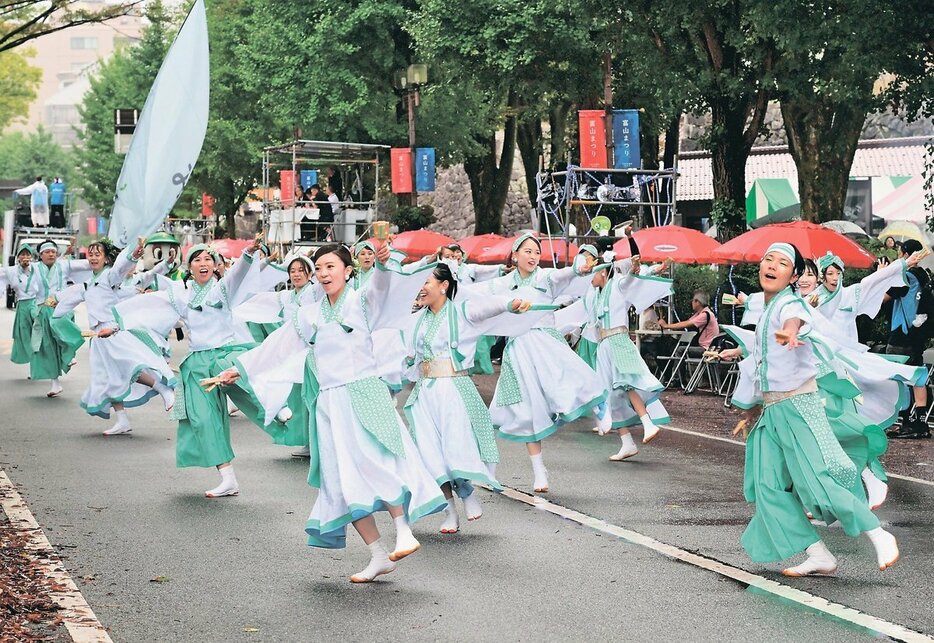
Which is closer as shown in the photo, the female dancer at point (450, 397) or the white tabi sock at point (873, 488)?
the female dancer at point (450, 397)

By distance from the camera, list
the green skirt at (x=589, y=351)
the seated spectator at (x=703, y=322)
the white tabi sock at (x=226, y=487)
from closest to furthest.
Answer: the white tabi sock at (x=226, y=487), the green skirt at (x=589, y=351), the seated spectator at (x=703, y=322)

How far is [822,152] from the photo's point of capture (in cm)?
2553

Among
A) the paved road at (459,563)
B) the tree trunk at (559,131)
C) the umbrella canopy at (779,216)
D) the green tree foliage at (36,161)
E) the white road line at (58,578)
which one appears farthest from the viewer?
the green tree foliage at (36,161)

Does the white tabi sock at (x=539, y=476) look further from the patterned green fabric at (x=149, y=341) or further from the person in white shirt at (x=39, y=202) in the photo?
the person in white shirt at (x=39, y=202)

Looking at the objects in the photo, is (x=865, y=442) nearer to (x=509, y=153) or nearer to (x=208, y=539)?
(x=208, y=539)

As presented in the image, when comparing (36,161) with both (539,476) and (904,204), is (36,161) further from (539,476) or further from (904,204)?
(539,476)

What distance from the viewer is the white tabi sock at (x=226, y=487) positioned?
10.8 m


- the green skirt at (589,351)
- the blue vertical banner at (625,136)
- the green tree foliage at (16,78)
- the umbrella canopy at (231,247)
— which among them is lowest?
the green skirt at (589,351)

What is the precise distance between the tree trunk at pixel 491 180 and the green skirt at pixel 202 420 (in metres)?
26.5

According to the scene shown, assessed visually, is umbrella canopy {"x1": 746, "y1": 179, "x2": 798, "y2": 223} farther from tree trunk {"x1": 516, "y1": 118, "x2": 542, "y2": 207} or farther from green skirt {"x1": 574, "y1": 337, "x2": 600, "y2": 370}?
green skirt {"x1": 574, "y1": 337, "x2": 600, "y2": 370}

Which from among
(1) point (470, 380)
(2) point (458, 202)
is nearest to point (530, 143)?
(2) point (458, 202)

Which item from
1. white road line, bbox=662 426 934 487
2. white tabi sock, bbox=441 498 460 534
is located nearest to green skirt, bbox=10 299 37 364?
white road line, bbox=662 426 934 487

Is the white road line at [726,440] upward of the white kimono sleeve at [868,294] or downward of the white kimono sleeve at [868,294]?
downward

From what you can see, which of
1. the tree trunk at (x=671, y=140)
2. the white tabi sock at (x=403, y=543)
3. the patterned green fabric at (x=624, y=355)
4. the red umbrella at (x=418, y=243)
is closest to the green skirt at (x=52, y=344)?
the patterned green fabric at (x=624, y=355)
